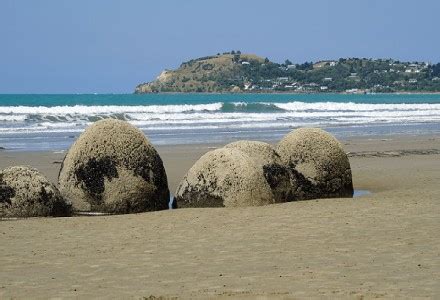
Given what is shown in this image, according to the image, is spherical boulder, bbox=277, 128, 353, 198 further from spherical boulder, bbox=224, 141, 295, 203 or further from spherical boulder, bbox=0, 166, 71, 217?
spherical boulder, bbox=0, 166, 71, 217

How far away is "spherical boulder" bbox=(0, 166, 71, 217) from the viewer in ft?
38.3

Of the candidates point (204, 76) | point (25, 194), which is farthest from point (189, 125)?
point (204, 76)

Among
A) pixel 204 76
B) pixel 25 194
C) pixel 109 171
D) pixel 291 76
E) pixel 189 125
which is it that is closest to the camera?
pixel 25 194

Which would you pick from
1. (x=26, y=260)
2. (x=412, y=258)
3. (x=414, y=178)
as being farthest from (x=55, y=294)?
(x=414, y=178)

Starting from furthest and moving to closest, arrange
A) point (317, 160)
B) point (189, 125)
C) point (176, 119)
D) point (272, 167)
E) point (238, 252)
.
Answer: point (176, 119) < point (189, 125) < point (317, 160) < point (272, 167) < point (238, 252)

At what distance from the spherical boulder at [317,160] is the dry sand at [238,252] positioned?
45 cm

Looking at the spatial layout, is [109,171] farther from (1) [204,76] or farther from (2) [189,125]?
(1) [204,76]

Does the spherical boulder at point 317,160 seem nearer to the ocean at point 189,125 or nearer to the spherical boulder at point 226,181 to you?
the spherical boulder at point 226,181

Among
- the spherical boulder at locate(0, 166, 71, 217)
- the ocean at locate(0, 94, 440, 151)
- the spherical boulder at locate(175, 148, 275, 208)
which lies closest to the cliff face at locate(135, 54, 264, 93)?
the ocean at locate(0, 94, 440, 151)

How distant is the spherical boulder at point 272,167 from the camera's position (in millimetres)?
12852

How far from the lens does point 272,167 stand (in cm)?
1291

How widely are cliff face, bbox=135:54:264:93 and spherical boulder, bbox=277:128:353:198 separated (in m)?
138

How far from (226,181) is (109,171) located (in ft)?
5.54

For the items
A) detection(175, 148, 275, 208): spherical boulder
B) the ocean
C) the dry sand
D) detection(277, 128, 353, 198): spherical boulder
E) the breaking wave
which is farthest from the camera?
the breaking wave
